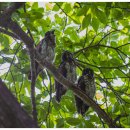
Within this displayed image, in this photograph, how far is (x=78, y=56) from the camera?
387 centimetres

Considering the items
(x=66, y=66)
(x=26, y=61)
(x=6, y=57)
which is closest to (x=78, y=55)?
(x=66, y=66)

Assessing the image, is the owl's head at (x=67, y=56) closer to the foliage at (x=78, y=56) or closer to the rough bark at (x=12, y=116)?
the foliage at (x=78, y=56)

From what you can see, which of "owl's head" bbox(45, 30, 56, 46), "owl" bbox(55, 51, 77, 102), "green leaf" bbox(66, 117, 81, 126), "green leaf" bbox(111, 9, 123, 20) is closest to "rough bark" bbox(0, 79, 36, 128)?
"green leaf" bbox(66, 117, 81, 126)

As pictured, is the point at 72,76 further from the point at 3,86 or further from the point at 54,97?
the point at 3,86

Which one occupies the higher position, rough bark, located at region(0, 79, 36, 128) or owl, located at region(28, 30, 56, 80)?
owl, located at region(28, 30, 56, 80)

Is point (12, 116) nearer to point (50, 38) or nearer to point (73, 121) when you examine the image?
point (73, 121)

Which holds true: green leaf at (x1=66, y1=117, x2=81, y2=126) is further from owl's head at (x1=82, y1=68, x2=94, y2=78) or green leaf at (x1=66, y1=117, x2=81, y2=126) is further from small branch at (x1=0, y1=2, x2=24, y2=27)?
small branch at (x1=0, y1=2, x2=24, y2=27)

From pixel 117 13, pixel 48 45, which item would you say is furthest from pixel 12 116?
pixel 48 45

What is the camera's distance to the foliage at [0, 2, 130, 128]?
3.02 meters

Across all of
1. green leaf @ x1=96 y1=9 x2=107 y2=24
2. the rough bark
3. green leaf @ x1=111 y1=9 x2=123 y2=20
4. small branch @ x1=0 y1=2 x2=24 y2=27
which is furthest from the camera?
green leaf @ x1=111 y1=9 x2=123 y2=20

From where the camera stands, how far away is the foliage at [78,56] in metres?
3.02

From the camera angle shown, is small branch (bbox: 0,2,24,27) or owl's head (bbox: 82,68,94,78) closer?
small branch (bbox: 0,2,24,27)

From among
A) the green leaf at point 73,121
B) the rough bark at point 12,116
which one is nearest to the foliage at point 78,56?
the green leaf at point 73,121

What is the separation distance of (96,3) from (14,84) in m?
1.21
